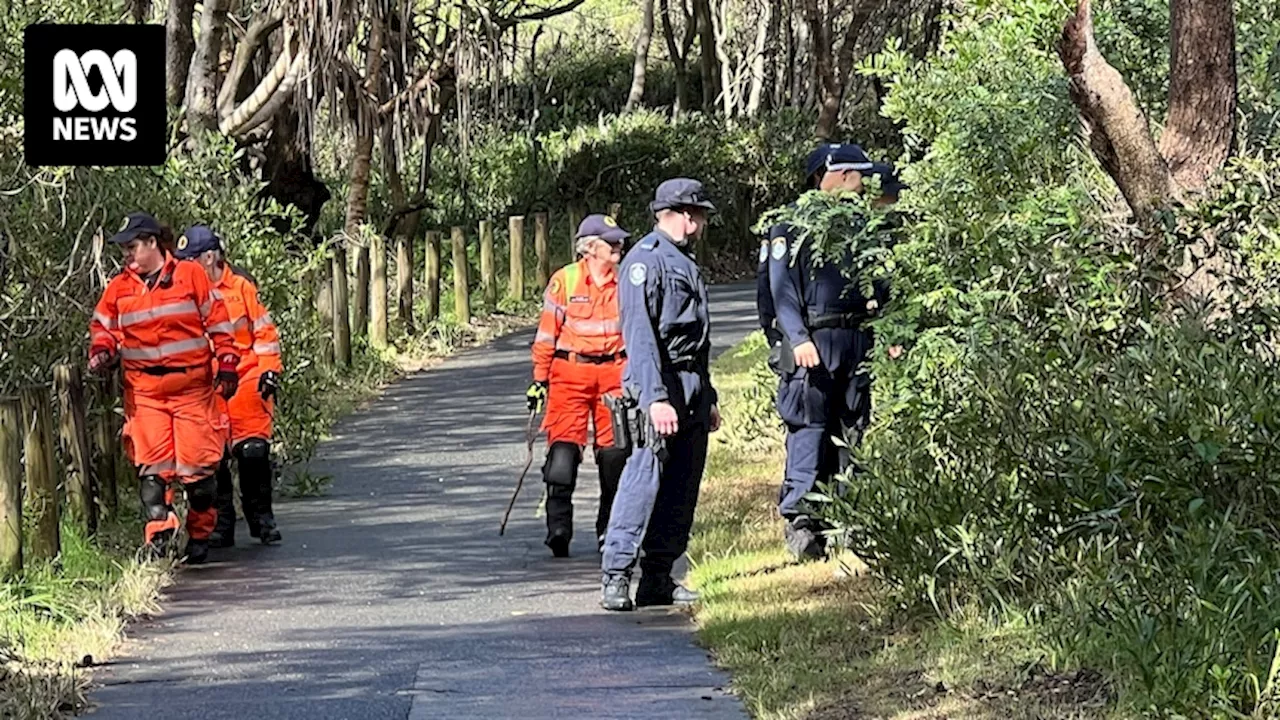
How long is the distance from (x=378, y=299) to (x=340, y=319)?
2.02m

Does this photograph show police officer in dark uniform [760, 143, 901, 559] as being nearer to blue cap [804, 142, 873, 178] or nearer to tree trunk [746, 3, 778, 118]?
blue cap [804, 142, 873, 178]

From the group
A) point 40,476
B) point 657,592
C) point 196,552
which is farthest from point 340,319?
point 657,592

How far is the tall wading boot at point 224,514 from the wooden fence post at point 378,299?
9503 mm

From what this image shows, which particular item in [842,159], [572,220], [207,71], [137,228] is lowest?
[572,220]

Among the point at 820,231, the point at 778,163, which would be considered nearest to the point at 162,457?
the point at 820,231

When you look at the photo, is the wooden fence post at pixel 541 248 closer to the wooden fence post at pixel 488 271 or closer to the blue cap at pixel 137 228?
the wooden fence post at pixel 488 271

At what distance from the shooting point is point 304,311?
673 inches

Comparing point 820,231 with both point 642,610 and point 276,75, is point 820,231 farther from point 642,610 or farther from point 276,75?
point 276,75

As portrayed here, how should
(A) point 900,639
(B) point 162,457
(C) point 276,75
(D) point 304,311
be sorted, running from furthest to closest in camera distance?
1. (C) point 276,75
2. (D) point 304,311
3. (B) point 162,457
4. (A) point 900,639

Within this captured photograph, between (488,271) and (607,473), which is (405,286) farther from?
(607,473)

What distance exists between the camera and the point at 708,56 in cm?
4247

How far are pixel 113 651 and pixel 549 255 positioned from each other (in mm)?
22359

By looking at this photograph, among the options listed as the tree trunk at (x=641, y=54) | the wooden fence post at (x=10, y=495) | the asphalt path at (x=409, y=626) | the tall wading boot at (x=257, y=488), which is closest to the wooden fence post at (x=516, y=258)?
the tree trunk at (x=641, y=54)

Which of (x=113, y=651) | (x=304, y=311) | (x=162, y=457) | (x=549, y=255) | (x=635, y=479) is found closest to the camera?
(x=113, y=651)
